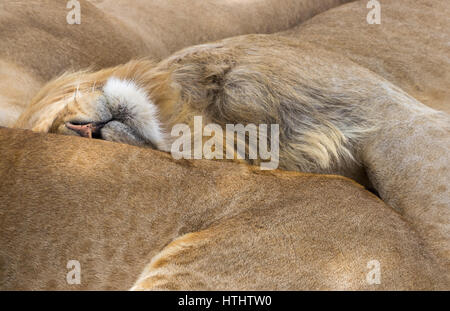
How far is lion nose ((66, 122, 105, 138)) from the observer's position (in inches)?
62.4

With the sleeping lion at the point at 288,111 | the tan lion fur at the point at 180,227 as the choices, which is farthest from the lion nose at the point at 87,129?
the tan lion fur at the point at 180,227

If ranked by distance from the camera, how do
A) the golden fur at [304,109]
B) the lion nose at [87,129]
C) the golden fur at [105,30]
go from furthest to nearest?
the golden fur at [105,30] < the golden fur at [304,109] < the lion nose at [87,129]

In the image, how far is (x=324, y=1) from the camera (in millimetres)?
3240

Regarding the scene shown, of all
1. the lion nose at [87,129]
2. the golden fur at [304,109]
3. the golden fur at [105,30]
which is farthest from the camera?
the golden fur at [105,30]

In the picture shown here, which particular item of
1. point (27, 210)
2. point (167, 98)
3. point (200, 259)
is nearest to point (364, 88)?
point (167, 98)

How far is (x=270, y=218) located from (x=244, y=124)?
52 cm

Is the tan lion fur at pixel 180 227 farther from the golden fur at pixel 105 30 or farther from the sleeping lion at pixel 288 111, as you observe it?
the golden fur at pixel 105 30

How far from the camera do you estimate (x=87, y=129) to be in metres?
1.59

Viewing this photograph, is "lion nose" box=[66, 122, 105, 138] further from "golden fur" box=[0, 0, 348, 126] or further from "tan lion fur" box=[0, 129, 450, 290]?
"golden fur" box=[0, 0, 348, 126]

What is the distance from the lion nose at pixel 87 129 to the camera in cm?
159

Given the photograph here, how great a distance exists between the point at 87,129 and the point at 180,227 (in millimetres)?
381

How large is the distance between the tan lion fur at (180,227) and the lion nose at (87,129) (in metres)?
0.12

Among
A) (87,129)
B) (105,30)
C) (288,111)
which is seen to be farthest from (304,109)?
(105,30)

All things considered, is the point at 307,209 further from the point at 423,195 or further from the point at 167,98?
the point at 167,98
